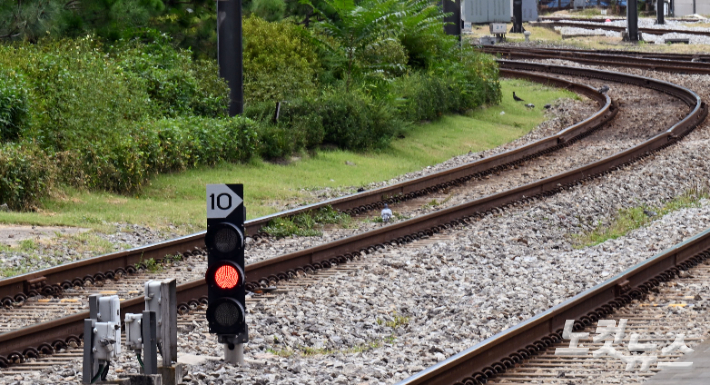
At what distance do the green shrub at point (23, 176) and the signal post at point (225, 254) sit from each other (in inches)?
295

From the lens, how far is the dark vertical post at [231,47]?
17625 mm

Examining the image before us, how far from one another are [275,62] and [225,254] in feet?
51.4

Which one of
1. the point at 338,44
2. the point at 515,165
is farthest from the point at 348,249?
the point at 338,44

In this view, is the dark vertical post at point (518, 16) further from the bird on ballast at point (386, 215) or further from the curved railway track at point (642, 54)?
the bird on ballast at point (386, 215)

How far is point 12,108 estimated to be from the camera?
1457 cm

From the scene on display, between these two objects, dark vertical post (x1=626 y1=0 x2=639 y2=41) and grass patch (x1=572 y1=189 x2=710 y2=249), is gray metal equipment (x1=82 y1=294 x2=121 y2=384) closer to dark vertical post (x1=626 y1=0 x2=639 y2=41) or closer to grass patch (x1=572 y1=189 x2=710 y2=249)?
grass patch (x1=572 y1=189 x2=710 y2=249)

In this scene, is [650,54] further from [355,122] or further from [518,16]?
[355,122]

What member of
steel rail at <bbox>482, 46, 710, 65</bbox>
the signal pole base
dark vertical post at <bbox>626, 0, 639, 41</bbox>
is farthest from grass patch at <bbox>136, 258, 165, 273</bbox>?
dark vertical post at <bbox>626, 0, 639, 41</bbox>

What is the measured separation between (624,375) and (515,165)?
38.8 feet

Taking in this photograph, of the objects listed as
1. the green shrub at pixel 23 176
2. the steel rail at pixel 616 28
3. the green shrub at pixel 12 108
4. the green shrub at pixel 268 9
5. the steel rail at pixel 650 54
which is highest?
the green shrub at pixel 268 9

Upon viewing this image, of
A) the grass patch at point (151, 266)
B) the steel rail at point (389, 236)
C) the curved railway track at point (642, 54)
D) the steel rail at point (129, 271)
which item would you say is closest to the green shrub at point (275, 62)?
the steel rail at point (389, 236)

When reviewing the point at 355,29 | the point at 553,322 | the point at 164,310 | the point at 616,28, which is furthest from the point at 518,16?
the point at 164,310

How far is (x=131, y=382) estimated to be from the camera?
5566 mm

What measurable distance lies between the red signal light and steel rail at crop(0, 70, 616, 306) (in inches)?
149
